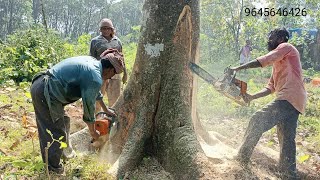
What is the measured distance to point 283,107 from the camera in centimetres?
341

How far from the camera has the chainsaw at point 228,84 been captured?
3.43m

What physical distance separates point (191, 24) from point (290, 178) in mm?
2047

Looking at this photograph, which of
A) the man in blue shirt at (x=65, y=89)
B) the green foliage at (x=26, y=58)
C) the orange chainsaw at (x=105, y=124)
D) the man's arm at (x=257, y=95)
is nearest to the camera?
the man in blue shirt at (x=65, y=89)

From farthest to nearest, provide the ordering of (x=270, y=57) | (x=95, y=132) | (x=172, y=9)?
1. (x=172, y=9)
2. (x=270, y=57)
3. (x=95, y=132)

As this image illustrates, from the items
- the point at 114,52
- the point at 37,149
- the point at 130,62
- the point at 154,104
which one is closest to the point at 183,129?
the point at 154,104

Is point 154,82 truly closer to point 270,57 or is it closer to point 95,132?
point 95,132

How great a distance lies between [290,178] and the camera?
3504 millimetres

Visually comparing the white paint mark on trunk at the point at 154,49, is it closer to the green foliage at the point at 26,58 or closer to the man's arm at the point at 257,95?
the man's arm at the point at 257,95

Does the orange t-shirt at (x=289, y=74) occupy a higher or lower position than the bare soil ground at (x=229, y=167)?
higher

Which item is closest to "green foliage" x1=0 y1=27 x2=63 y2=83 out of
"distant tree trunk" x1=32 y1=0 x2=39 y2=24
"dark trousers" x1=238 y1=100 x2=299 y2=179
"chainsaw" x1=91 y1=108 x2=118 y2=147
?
"chainsaw" x1=91 y1=108 x2=118 y2=147

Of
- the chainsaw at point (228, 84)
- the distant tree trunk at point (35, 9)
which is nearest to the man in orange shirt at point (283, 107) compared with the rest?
the chainsaw at point (228, 84)

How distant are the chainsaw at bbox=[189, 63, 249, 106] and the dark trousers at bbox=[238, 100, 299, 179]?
29 cm

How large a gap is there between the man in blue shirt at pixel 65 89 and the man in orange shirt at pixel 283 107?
1440 mm

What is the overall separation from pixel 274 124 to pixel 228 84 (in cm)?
65
